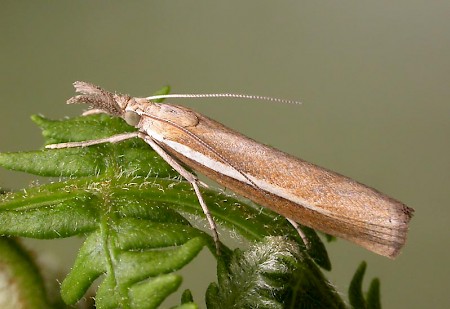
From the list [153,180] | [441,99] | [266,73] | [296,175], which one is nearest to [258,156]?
[296,175]

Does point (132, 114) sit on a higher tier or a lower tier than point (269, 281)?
higher

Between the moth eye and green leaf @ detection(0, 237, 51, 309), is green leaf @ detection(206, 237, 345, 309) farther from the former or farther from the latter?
the moth eye

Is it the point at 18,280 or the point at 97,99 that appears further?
the point at 97,99

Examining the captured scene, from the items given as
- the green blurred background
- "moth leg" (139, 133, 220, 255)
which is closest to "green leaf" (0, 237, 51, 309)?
"moth leg" (139, 133, 220, 255)

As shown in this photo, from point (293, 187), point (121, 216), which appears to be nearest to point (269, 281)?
point (121, 216)

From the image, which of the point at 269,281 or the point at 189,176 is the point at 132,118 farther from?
the point at 269,281

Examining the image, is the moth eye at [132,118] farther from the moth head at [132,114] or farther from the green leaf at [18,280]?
the green leaf at [18,280]
